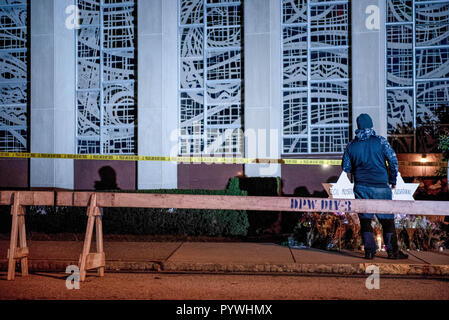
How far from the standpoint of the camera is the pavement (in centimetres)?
579

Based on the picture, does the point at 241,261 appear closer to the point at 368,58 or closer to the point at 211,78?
the point at 211,78

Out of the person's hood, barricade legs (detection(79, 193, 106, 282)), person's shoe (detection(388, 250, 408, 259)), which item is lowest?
person's shoe (detection(388, 250, 408, 259))

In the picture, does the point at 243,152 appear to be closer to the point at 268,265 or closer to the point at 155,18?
the point at 155,18

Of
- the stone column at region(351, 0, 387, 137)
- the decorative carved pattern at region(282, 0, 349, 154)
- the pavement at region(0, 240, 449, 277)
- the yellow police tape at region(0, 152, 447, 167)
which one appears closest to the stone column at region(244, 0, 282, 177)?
the yellow police tape at region(0, 152, 447, 167)

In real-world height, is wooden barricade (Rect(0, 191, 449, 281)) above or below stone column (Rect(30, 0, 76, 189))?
below

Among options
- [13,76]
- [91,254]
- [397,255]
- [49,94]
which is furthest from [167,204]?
[13,76]

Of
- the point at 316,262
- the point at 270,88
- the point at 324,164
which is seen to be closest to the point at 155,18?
the point at 270,88

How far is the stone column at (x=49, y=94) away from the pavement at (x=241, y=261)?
5.25 m

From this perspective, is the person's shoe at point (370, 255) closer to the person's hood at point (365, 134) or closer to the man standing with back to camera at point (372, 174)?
the man standing with back to camera at point (372, 174)

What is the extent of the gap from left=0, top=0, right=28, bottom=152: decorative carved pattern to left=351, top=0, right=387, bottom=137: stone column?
963 centimetres

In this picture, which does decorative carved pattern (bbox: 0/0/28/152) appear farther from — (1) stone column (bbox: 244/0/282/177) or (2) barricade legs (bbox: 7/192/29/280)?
(2) barricade legs (bbox: 7/192/29/280)

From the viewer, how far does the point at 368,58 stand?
10953 mm

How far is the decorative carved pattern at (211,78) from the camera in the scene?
11.7m

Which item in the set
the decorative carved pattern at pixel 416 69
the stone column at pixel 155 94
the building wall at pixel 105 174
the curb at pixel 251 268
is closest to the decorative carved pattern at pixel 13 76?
the building wall at pixel 105 174
